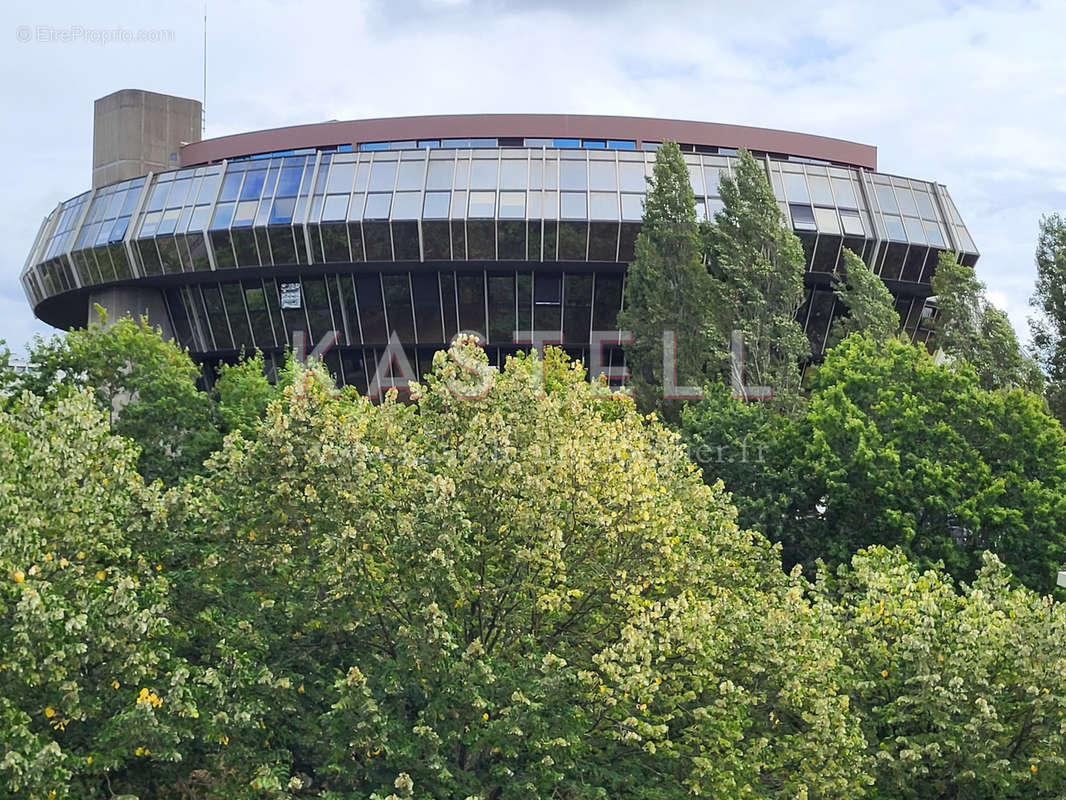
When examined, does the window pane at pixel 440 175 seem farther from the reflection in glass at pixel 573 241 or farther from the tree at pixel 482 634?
the tree at pixel 482 634

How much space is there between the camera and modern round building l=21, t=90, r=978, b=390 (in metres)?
55.7

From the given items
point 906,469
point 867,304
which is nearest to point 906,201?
point 867,304

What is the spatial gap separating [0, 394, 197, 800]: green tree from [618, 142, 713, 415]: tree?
2582 centimetres

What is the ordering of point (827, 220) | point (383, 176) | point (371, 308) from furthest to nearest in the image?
point (371, 308)
point (827, 220)
point (383, 176)

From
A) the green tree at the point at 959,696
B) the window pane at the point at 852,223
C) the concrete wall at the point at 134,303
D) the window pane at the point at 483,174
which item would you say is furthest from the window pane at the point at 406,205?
the green tree at the point at 959,696

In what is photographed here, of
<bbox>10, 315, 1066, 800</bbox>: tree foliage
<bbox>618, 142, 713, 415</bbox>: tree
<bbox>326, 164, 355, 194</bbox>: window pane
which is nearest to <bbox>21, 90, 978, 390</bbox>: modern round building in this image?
<bbox>326, 164, 355, 194</bbox>: window pane

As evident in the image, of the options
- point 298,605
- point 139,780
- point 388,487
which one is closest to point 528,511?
point 388,487

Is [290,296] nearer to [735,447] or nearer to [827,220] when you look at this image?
[827,220]

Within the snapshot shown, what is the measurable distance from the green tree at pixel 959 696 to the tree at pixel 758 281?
69.3ft

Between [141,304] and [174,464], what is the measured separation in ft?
77.6

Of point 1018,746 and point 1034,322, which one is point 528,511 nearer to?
point 1018,746

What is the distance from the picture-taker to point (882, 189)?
197 ft

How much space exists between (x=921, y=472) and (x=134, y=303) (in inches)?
1541

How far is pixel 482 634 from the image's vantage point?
2384 centimetres
